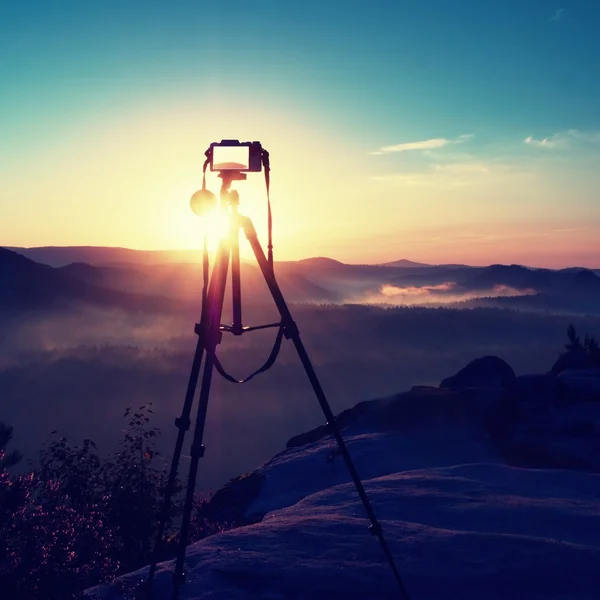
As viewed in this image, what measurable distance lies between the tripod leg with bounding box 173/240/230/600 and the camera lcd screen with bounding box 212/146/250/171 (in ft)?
1.90

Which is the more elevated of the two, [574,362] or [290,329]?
[290,329]

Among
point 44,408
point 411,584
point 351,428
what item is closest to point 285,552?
point 411,584

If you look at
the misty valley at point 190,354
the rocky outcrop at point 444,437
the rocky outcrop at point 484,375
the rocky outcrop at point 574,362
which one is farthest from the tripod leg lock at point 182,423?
the misty valley at point 190,354

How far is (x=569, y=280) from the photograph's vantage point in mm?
191625

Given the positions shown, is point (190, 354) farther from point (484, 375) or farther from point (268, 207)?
point (268, 207)

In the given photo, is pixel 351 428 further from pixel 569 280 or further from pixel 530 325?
pixel 569 280

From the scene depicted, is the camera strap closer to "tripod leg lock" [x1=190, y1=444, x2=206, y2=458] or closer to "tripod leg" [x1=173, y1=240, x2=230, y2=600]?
"tripod leg" [x1=173, y1=240, x2=230, y2=600]

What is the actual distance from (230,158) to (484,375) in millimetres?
13727

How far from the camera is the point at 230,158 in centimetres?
461

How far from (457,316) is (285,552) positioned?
A: 351 feet

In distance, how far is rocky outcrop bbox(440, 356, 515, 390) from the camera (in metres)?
16.5

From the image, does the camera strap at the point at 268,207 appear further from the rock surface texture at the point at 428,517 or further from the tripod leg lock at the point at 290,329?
the rock surface texture at the point at 428,517

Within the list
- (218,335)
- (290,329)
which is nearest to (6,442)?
(218,335)

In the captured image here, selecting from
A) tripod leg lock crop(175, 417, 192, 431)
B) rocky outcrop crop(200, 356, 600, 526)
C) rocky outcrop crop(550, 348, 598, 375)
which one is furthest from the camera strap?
rocky outcrop crop(550, 348, 598, 375)
